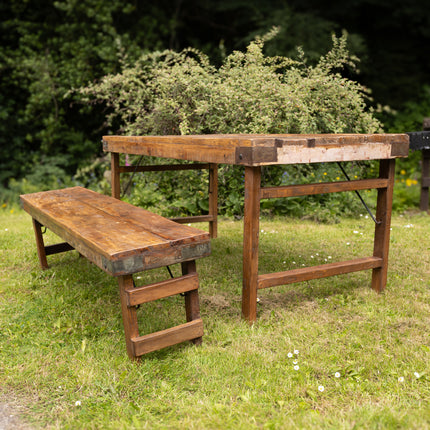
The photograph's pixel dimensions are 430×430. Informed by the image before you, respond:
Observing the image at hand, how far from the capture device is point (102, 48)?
7285mm

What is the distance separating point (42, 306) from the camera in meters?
2.64

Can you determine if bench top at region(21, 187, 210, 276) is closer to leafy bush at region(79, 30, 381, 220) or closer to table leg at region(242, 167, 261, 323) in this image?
table leg at region(242, 167, 261, 323)

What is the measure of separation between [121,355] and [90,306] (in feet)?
2.12

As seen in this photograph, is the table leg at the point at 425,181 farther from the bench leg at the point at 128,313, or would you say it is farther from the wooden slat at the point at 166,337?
the bench leg at the point at 128,313

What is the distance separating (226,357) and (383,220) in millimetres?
1345

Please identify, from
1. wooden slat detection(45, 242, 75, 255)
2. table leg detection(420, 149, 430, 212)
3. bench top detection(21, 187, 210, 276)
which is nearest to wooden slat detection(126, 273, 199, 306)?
bench top detection(21, 187, 210, 276)

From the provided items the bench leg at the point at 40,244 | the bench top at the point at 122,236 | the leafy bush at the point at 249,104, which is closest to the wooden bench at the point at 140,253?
the bench top at the point at 122,236

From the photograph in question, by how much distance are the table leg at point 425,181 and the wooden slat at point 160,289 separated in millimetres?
4121

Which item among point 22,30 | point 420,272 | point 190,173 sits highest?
point 22,30

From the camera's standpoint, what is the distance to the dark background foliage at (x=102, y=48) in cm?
755

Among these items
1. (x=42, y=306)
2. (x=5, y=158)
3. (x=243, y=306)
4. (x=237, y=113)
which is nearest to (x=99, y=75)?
(x=5, y=158)

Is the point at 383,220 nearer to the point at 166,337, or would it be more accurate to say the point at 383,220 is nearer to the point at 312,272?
the point at 312,272

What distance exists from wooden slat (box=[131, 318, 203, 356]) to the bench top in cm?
33

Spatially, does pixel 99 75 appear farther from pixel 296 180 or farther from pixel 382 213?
A: pixel 382 213
